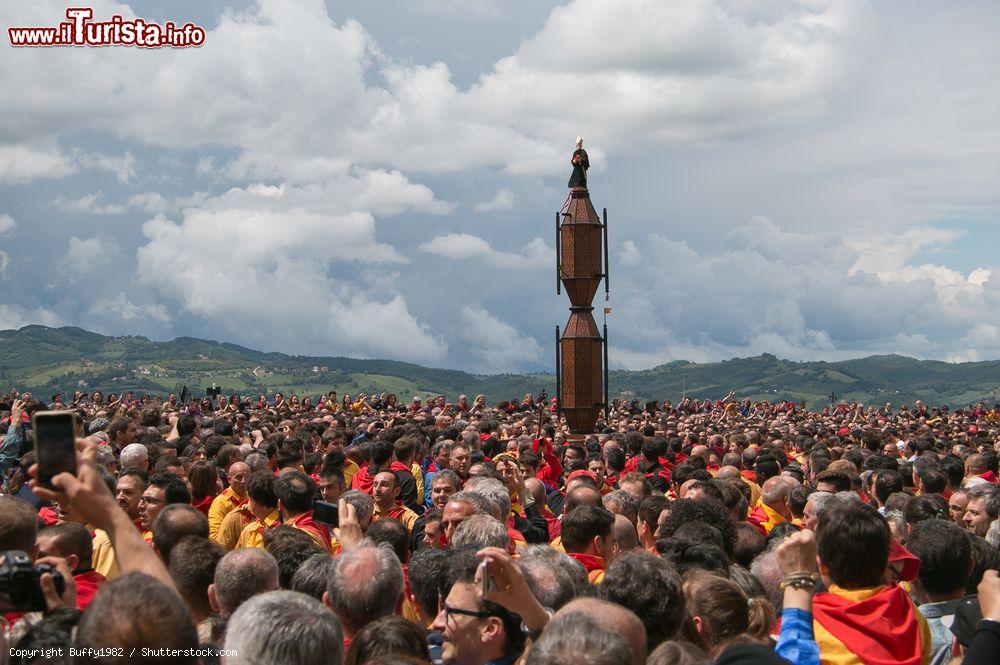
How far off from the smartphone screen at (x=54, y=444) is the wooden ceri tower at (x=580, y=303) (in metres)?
20.1

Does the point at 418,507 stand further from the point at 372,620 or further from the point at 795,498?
the point at 372,620

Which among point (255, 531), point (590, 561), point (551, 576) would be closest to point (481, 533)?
point (551, 576)

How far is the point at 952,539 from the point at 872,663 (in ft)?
4.65

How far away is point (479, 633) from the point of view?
4309 millimetres

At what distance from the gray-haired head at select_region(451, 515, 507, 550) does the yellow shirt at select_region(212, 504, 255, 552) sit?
3024mm

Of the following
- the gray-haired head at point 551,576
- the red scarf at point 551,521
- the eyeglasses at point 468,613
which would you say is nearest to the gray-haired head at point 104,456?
the red scarf at point 551,521

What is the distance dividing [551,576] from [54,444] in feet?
8.32

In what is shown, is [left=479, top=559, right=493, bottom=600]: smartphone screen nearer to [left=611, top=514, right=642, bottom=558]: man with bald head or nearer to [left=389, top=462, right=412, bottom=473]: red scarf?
[left=611, top=514, right=642, bottom=558]: man with bald head

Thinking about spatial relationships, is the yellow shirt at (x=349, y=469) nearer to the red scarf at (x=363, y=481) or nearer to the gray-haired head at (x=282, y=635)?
the red scarf at (x=363, y=481)

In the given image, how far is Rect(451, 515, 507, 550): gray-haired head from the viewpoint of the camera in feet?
18.6

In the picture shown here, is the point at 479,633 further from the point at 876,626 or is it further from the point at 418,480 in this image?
the point at 418,480

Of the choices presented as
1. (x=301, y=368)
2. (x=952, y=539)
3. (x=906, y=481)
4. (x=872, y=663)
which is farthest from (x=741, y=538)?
(x=301, y=368)

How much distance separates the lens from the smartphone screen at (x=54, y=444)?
3289 millimetres

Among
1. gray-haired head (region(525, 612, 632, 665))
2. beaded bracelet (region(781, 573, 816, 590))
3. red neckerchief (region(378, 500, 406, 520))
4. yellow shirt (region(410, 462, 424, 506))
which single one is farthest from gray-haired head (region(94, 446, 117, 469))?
gray-haired head (region(525, 612, 632, 665))
